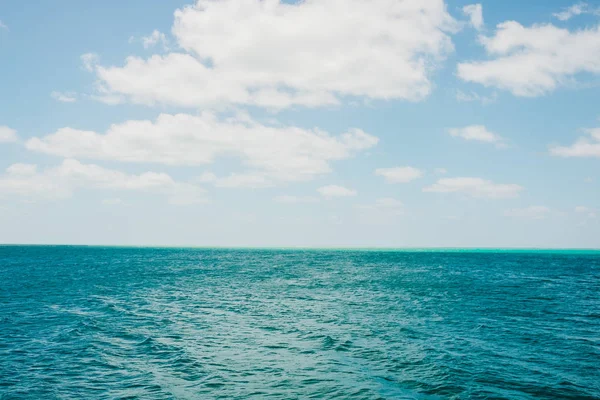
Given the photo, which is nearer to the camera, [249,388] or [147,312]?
[249,388]

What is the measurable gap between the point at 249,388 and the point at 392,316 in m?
21.8

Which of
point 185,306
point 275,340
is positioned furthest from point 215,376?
point 185,306

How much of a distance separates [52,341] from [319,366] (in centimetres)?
1907

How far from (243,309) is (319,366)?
67.5 ft

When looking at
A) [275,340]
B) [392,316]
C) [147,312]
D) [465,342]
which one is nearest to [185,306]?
[147,312]

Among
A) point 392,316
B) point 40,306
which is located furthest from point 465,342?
point 40,306

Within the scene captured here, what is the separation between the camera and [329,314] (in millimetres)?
38688

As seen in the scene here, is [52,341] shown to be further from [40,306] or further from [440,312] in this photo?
[440,312]

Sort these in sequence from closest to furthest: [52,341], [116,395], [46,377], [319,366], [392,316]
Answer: [116,395]
[46,377]
[319,366]
[52,341]
[392,316]

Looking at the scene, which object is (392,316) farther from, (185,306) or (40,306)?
(40,306)

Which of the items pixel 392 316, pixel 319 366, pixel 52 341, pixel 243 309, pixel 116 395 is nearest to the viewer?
pixel 116 395

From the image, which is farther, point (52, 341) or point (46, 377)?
point (52, 341)

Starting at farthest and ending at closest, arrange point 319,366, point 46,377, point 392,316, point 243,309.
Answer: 1. point 243,309
2. point 392,316
3. point 319,366
4. point 46,377

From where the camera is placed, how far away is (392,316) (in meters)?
37.6
